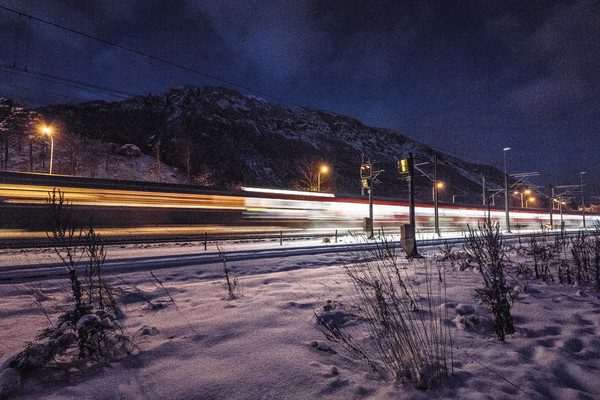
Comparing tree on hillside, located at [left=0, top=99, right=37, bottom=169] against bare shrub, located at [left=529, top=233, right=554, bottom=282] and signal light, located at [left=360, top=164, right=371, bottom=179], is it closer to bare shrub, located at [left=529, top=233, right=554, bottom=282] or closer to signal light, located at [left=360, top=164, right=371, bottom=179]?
signal light, located at [left=360, top=164, right=371, bottom=179]

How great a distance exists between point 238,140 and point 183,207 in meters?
75.5

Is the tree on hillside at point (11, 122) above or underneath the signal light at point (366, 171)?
above

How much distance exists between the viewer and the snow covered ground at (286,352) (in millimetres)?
1822

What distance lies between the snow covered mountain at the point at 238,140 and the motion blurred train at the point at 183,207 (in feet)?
86.8

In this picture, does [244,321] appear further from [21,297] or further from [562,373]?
[21,297]

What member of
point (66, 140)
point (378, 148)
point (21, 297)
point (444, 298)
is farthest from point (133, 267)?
point (378, 148)

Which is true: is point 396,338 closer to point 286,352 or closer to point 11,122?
point 286,352

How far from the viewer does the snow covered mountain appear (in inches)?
2643

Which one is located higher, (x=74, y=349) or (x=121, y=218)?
(x=121, y=218)

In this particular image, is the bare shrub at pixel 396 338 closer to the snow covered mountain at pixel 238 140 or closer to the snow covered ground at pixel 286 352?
the snow covered ground at pixel 286 352

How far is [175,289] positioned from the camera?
4.92 meters

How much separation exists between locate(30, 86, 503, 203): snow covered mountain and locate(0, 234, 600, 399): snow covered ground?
1681 inches

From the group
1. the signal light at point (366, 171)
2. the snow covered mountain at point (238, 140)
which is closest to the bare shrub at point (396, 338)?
the signal light at point (366, 171)

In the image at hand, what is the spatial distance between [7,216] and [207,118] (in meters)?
94.3
